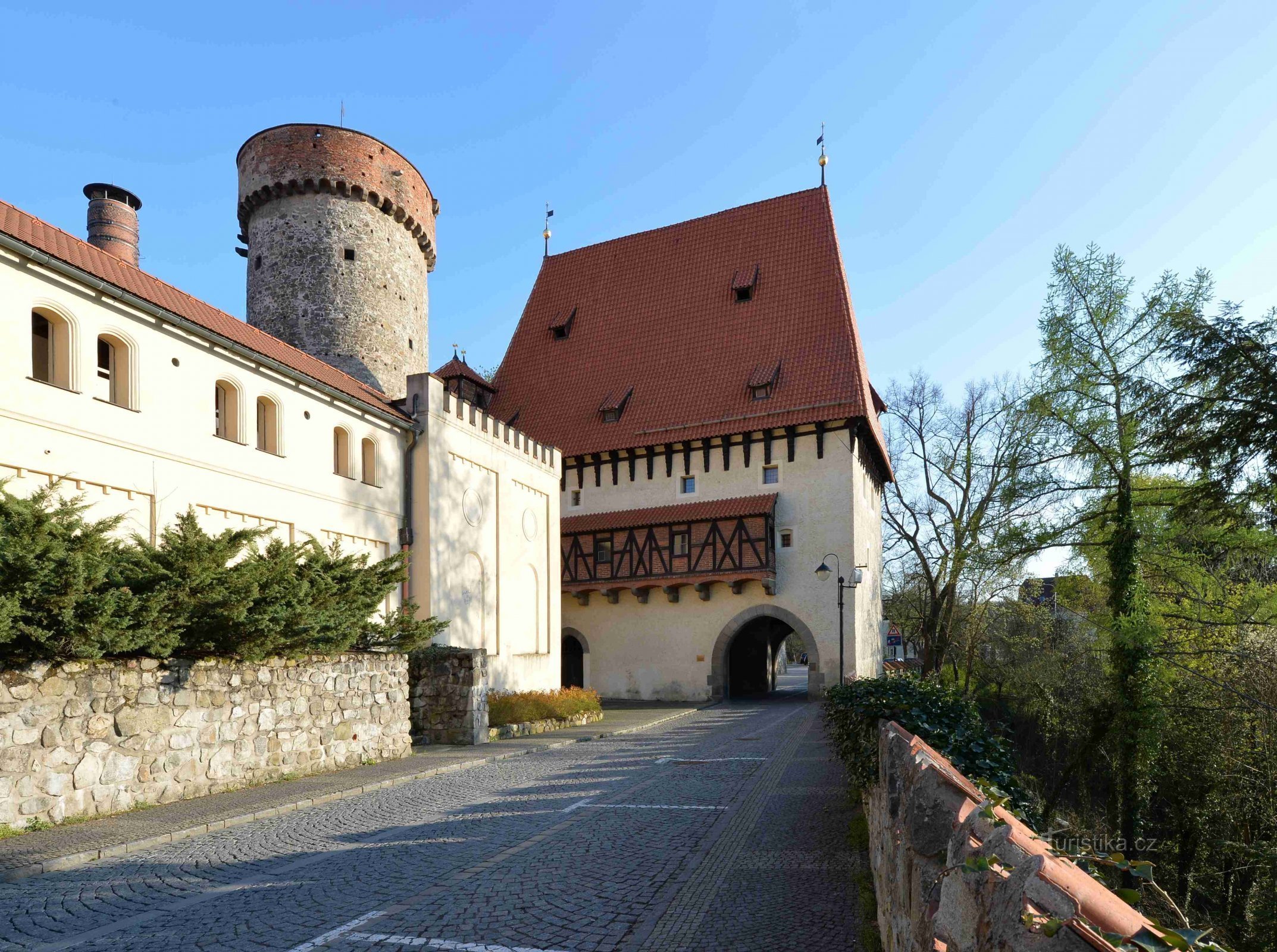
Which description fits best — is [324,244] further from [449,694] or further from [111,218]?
[449,694]

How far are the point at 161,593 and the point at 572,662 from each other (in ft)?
82.9

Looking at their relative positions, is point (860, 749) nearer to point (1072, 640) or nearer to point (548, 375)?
point (1072, 640)

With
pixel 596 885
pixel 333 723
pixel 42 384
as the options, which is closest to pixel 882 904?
→ pixel 596 885

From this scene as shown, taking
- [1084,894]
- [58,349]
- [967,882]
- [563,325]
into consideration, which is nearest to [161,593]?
[58,349]

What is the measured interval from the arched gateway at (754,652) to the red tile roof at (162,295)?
47.8 ft

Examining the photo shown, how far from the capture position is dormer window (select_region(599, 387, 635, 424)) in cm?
3303

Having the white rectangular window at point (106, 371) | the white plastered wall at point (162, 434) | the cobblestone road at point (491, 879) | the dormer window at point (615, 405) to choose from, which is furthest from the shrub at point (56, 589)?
the dormer window at point (615, 405)

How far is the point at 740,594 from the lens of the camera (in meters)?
29.3

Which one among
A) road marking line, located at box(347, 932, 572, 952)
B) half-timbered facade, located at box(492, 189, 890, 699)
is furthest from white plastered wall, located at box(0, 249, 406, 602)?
half-timbered facade, located at box(492, 189, 890, 699)

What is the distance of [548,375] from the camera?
3619 cm

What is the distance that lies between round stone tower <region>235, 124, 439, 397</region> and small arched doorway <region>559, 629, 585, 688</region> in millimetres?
10530

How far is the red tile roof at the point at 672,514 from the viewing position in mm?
28938

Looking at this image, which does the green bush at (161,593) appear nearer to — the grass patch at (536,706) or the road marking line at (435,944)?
the road marking line at (435,944)

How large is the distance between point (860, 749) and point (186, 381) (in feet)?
37.6
